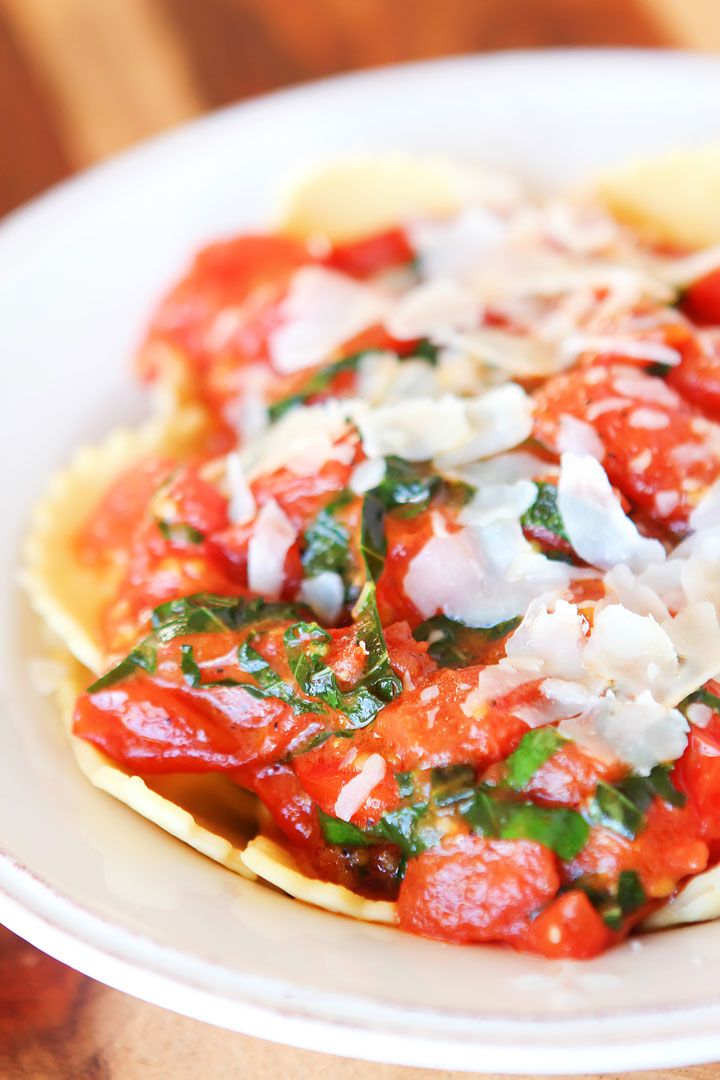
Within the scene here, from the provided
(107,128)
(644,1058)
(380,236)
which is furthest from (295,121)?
(644,1058)

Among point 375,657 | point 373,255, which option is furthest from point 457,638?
point 373,255

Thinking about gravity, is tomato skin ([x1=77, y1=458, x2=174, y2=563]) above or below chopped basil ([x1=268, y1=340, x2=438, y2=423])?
below

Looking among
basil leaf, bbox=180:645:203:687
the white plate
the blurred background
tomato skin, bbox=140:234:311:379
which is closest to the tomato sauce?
basil leaf, bbox=180:645:203:687

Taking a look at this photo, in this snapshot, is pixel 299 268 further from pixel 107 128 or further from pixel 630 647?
pixel 630 647

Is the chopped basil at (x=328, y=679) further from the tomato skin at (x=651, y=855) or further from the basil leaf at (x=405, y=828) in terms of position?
the tomato skin at (x=651, y=855)

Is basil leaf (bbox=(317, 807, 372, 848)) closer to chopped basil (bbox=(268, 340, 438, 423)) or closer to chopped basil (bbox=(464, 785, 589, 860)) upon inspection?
chopped basil (bbox=(464, 785, 589, 860))

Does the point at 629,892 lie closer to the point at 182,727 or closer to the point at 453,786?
the point at 453,786

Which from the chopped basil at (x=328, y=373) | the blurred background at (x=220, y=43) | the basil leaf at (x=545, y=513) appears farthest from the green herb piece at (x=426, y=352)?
the blurred background at (x=220, y=43)
